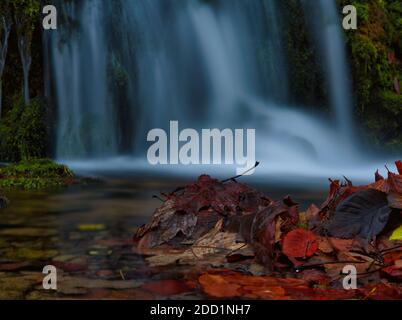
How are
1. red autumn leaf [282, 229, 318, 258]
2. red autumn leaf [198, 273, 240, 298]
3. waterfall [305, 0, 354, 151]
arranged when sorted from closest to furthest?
red autumn leaf [198, 273, 240, 298] < red autumn leaf [282, 229, 318, 258] < waterfall [305, 0, 354, 151]

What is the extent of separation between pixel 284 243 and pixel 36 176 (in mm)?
6842

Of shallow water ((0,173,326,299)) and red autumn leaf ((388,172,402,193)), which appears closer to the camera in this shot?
shallow water ((0,173,326,299))

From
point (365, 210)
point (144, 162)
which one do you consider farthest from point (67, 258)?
point (144, 162)

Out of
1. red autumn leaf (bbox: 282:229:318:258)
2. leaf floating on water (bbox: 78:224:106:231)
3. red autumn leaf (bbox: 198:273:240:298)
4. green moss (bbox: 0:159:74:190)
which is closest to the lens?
red autumn leaf (bbox: 198:273:240:298)

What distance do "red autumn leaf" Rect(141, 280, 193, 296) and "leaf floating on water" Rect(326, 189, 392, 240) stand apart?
944 mm

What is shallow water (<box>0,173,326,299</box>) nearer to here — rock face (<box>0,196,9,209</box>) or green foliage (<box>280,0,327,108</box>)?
rock face (<box>0,196,9,209</box>)

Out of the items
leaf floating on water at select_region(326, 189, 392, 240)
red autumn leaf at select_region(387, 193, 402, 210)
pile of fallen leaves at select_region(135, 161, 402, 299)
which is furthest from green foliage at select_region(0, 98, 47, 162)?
red autumn leaf at select_region(387, 193, 402, 210)

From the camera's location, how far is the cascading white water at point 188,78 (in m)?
13.2

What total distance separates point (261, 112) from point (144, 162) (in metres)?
3.43

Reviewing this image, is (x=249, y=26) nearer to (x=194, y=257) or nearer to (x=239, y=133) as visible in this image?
(x=239, y=133)

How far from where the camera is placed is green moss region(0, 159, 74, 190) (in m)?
7.63

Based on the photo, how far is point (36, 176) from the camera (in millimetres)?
8750

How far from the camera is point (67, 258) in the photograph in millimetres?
2865

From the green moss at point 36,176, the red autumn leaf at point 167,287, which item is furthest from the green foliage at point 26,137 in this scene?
the red autumn leaf at point 167,287
